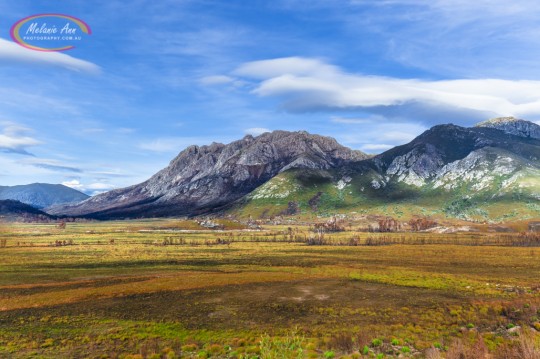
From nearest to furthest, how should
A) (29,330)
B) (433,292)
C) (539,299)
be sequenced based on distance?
(29,330) < (539,299) < (433,292)

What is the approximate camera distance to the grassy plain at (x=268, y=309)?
122 feet

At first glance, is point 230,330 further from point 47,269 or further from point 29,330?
point 47,269

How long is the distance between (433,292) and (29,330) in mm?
64956

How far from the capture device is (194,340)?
4081 centimetres

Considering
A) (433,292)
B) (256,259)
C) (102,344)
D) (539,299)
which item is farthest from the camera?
(256,259)

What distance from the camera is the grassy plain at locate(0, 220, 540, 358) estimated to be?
122ft

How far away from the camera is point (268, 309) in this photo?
180 ft

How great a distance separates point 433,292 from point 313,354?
40.9 meters

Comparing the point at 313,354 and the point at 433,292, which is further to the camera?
the point at 433,292

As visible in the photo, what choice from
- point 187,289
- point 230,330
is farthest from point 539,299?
point 187,289

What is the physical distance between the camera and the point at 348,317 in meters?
49.6

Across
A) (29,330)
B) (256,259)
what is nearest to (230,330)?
(29,330)

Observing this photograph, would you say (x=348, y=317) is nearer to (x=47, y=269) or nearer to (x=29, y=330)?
(x=29, y=330)

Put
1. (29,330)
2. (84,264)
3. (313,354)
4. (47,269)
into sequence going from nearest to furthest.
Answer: (313,354) < (29,330) < (47,269) < (84,264)
